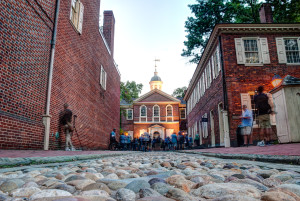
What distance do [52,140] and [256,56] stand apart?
38.1ft

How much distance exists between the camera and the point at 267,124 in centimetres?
Answer: 759

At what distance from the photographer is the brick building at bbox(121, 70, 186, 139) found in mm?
36312

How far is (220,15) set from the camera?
21391 mm

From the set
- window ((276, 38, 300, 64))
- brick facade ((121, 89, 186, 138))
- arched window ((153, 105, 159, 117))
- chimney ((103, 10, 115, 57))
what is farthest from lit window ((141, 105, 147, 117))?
window ((276, 38, 300, 64))

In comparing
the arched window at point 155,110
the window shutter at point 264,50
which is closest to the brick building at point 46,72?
the window shutter at point 264,50

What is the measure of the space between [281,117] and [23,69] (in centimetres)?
769

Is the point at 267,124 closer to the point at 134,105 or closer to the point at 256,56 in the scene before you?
the point at 256,56

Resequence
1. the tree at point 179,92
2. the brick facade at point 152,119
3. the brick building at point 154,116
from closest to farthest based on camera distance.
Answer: the brick building at point 154,116, the brick facade at point 152,119, the tree at point 179,92

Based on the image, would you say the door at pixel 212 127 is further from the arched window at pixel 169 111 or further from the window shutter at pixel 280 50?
the arched window at pixel 169 111

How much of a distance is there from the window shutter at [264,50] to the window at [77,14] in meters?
9.94

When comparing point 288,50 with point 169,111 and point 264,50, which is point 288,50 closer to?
point 264,50

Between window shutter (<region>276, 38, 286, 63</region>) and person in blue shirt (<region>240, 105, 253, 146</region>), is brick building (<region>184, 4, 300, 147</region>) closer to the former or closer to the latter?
window shutter (<region>276, 38, 286, 63</region>)

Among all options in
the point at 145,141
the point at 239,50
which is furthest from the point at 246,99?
the point at 145,141

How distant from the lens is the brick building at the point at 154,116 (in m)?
36.3
